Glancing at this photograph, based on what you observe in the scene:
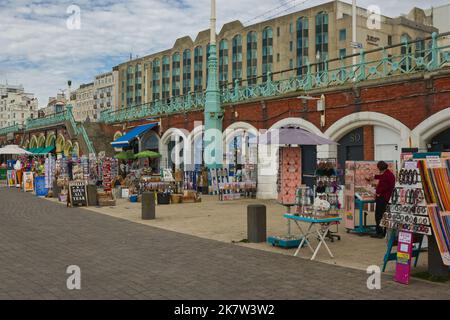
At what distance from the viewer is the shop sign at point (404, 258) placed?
6724mm

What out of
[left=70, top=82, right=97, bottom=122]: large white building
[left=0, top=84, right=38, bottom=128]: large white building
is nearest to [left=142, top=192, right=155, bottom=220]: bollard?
[left=70, top=82, right=97, bottom=122]: large white building

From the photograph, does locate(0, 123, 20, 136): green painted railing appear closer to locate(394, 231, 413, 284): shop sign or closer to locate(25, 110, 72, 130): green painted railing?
locate(25, 110, 72, 130): green painted railing

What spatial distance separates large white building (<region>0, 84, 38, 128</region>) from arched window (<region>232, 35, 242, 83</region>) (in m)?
76.4

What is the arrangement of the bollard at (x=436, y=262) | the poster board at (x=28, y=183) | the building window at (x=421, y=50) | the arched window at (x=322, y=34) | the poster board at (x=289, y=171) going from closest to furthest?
the bollard at (x=436, y=262) < the poster board at (x=289, y=171) < the building window at (x=421, y=50) < the poster board at (x=28, y=183) < the arched window at (x=322, y=34)

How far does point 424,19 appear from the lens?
220 ft

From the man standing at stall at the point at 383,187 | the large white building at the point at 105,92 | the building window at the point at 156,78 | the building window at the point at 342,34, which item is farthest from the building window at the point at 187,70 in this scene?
the man standing at stall at the point at 383,187

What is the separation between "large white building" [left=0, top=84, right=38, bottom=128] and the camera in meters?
134

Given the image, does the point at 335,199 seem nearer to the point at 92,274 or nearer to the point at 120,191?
the point at 92,274

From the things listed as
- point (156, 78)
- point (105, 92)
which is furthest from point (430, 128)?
point (105, 92)

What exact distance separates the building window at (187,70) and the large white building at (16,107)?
206 feet

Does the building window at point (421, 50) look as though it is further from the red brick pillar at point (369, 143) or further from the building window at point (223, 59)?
the building window at point (223, 59)

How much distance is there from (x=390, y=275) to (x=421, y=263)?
126cm

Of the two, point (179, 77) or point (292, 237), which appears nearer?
point (292, 237)
